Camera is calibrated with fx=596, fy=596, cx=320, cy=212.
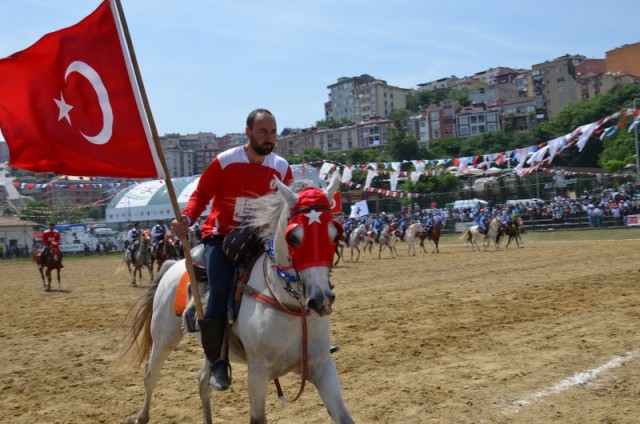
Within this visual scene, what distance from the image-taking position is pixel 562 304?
10.6m

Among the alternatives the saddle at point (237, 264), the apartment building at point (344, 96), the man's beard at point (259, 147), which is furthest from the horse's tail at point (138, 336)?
the apartment building at point (344, 96)

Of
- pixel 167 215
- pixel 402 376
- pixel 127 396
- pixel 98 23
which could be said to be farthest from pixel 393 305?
pixel 167 215

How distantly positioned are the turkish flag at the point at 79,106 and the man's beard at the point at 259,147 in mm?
703

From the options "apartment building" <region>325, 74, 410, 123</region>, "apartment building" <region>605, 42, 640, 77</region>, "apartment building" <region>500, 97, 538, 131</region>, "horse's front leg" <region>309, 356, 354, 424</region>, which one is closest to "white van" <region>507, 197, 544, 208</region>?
"horse's front leg" <region>309, 356, 354, 424</region>

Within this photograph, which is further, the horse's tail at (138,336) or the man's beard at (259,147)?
the horse's tail at (138,336)

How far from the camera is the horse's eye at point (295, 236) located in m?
3.53

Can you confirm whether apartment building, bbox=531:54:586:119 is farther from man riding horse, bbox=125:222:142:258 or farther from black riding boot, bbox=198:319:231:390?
black riding boot, bbox=198:319:231:390

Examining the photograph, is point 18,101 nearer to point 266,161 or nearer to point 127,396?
point 266,161

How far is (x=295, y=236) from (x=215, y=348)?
1246mm

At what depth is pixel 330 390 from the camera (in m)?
3.78

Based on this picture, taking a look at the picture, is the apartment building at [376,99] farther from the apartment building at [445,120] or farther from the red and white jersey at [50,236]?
the red and white jersey at [50,236]

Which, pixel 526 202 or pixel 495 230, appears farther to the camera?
pixel 526 202

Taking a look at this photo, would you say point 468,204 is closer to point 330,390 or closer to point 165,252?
point 165,252

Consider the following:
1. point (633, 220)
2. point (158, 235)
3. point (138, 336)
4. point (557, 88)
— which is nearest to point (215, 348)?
point (138, 336)
